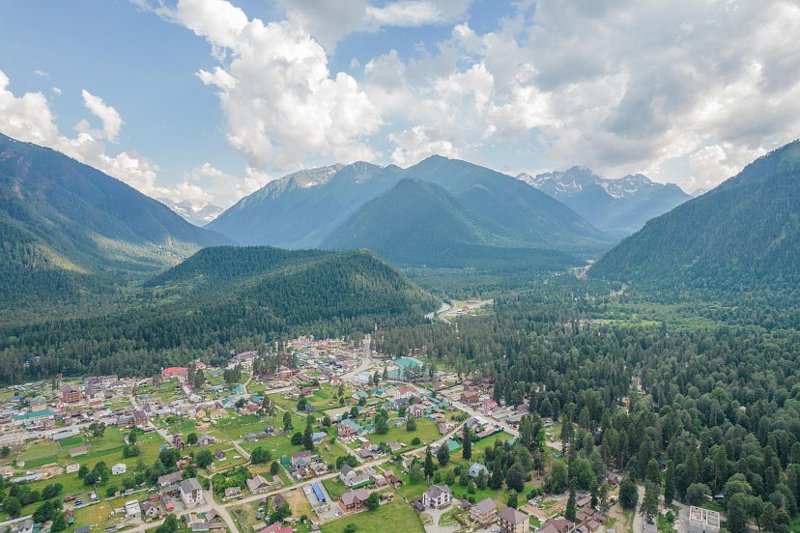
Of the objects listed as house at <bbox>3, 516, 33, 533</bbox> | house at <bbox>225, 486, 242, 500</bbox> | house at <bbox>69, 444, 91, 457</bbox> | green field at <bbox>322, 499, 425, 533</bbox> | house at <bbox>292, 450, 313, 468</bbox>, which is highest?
house at <bbox>292, 450, 313, 468</bbox>

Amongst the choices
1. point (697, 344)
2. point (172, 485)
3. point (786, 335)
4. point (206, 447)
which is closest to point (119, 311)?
point (206, 447)

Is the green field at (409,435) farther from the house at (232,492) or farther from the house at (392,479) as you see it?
the house at (232,492)

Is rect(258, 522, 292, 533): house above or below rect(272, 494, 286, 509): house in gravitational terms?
below

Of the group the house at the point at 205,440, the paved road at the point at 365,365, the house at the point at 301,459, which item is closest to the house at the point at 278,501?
the house at the point at 301,459

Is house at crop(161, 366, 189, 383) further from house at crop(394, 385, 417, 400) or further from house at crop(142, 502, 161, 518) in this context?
house at crop(142, 502, 161, 518)

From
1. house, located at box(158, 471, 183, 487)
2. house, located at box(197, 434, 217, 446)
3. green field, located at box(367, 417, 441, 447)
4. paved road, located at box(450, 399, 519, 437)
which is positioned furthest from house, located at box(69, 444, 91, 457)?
paved road, located at box(450, 399, 519, 437)

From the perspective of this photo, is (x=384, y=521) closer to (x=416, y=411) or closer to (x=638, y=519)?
(x=638, y=519)

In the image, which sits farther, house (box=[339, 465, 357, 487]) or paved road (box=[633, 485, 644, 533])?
house (box=[339, 465, 357, 487])

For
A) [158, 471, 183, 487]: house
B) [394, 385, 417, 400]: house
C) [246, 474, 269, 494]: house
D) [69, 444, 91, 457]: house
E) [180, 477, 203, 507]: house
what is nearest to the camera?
[180, 477, 203, 507]: house
